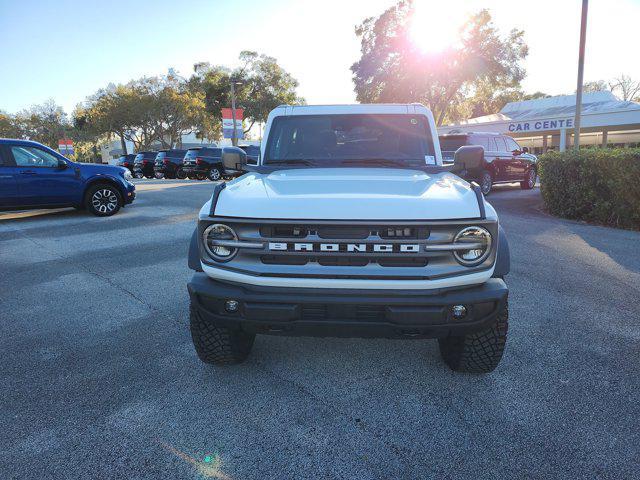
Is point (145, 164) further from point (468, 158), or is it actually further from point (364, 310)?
point (364, 310)

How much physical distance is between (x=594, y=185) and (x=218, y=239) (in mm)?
8880

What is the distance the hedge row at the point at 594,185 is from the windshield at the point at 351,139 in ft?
20.5

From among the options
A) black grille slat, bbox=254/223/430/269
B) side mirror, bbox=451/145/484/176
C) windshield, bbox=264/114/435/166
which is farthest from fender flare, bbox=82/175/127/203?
black grille slat, bbox=254/223/430/269

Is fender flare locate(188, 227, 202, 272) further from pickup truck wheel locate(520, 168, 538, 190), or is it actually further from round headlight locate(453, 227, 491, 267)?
pickup truck wheel locate(520, 168, 538, 190)

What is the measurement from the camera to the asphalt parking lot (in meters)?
2.21

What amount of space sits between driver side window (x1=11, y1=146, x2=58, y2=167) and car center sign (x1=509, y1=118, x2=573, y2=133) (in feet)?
97.8

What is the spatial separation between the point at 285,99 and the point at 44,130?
3975 centimetres

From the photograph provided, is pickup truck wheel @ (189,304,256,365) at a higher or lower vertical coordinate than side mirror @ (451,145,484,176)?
lower

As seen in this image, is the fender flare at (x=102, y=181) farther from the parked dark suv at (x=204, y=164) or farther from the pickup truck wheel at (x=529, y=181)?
the pickup truck wheel at (x=529, y=181)

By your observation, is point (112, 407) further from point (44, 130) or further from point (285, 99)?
point (44, 130)

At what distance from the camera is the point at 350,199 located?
2451mm

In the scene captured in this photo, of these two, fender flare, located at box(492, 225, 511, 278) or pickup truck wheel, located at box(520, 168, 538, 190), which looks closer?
fender flare, located at box(492, 225, 511, 278)

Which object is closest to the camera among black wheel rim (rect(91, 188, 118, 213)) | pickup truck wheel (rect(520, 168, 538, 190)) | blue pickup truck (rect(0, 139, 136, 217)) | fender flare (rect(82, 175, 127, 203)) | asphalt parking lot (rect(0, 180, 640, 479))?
asphalt parking lot (rect(0, 180, 640, 479))

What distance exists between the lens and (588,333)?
3.69 m
